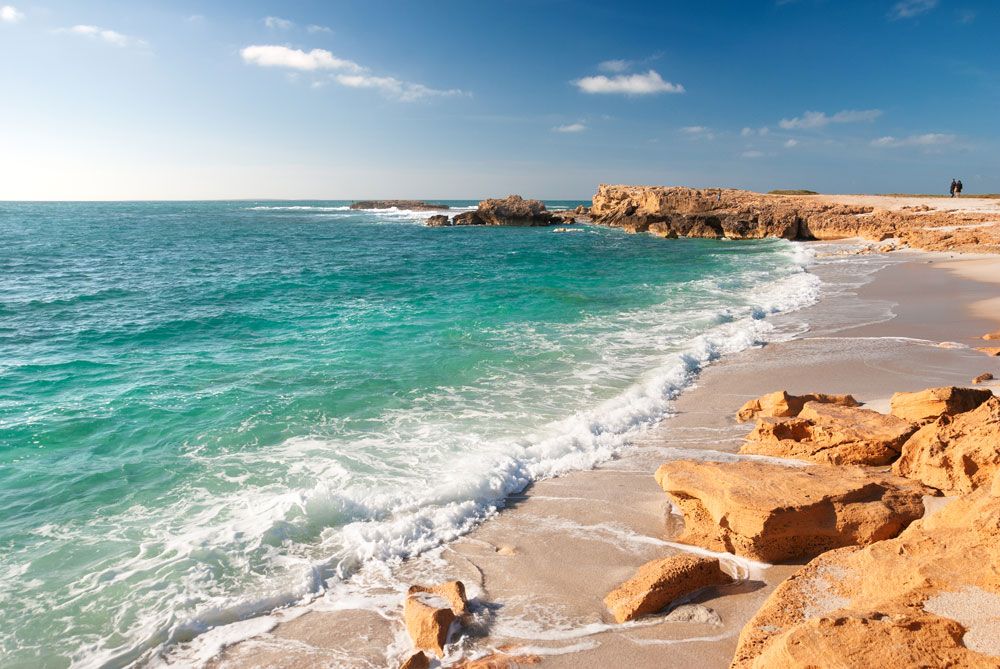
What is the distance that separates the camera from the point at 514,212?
2643 inches

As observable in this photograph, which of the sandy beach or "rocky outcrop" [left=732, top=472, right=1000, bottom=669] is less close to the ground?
"rocky outcrop" [left=732, top=472, right=1000, bottom=669]

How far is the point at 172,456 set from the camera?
283 inches

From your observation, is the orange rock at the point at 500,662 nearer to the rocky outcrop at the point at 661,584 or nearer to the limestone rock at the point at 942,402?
the rocky outcrop at the point at 661,584

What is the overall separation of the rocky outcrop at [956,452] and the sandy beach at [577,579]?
5.22 ft

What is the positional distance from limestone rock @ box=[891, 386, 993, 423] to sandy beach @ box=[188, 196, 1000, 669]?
4.56 ft

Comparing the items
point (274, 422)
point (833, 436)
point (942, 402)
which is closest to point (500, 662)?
point (833, 436)

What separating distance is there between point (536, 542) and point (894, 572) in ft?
9.37

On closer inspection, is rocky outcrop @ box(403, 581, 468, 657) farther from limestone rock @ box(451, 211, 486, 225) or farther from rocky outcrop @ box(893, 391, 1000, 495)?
limestone rock @ box(451, 211, 486, 225)

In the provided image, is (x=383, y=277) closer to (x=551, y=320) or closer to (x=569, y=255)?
(x=551, y=320)

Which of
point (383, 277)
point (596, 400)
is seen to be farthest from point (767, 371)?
point (383, 277)

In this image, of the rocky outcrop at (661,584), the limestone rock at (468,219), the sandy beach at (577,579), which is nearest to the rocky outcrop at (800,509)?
the sandy beach at (577,579)

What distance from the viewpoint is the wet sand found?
3842 mm

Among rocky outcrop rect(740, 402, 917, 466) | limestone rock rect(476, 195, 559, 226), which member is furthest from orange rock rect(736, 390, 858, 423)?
limestone rock rect(476, 195, 559, 226)

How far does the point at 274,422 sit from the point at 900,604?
25.1 feet
